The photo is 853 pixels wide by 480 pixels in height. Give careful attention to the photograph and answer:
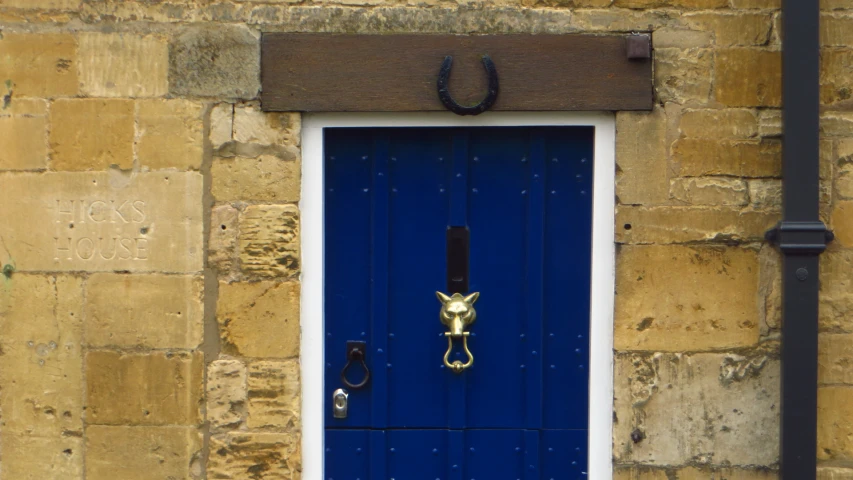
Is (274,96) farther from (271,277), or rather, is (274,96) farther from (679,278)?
(679,278)

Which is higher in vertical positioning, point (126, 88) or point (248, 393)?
point (126, 88)

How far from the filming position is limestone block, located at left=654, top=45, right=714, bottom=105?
10.8 feet

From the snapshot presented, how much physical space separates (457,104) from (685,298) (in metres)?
1.14

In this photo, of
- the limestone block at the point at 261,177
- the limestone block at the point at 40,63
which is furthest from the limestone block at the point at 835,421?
the limestone block at the point at 40,63

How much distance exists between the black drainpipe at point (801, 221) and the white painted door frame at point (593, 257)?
63 cm

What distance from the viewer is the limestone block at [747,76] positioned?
3.28 metres

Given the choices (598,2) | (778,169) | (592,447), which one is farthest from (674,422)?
(598,2)

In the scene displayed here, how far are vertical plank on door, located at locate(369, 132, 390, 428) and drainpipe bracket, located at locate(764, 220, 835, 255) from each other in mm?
1493

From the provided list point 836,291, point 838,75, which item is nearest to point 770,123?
point 838,75

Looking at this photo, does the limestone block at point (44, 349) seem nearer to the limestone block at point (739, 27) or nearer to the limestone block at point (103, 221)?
the limestone block at point (103, 221)

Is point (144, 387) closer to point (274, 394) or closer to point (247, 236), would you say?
point (274, 394)

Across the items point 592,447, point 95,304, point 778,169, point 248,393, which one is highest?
point 778,169

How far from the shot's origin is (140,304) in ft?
11.0

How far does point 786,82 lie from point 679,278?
2.68 feet
